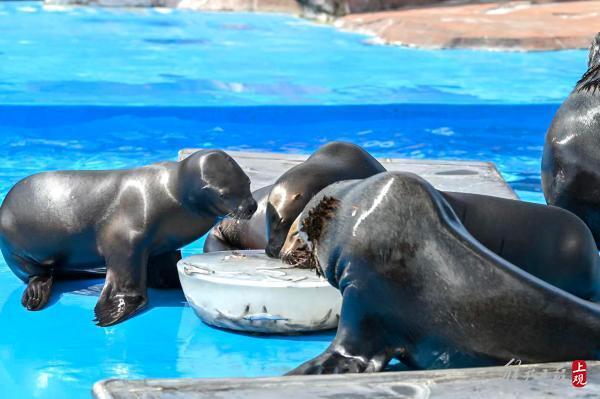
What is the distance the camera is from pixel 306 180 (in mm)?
3592

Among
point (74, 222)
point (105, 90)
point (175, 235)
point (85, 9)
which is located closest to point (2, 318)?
point (74, 222)

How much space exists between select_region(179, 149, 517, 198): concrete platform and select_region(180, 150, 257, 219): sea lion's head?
4.41ft

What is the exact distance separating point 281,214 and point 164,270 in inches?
21.7

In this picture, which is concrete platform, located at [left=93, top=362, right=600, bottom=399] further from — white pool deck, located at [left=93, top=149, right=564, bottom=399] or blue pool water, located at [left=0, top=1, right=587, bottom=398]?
blue pool water, located at [left=0, top=1, right=587, bottom=398]

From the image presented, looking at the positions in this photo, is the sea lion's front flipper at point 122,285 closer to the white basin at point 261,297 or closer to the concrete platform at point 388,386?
the white basin at point 261,297

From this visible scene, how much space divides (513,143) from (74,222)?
4611 mm

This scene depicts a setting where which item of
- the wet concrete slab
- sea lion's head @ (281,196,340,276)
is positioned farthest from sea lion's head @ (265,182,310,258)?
the wet concrete slab

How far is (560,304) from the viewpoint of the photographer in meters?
2.52

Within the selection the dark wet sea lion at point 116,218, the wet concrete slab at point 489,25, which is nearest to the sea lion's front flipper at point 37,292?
the dark wet sea lion at point 116,218

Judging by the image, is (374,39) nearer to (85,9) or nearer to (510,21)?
(510,21)

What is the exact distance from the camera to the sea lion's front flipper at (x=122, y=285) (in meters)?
3.52

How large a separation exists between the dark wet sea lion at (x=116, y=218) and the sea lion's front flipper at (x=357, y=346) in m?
0.85

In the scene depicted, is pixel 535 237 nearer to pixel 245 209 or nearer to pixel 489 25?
pixel 245 209

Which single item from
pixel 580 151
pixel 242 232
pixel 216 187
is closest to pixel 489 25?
pixel 580 151
